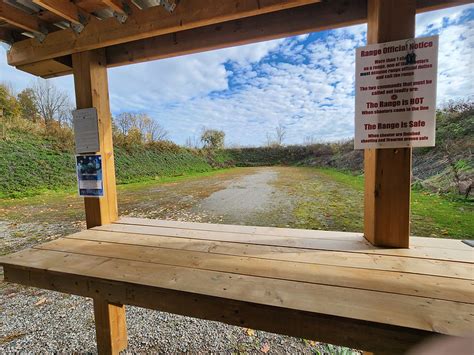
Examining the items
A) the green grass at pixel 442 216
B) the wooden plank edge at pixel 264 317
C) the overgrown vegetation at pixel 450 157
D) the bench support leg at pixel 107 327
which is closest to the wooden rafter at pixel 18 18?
the wooden plank edge at pixel 264 317

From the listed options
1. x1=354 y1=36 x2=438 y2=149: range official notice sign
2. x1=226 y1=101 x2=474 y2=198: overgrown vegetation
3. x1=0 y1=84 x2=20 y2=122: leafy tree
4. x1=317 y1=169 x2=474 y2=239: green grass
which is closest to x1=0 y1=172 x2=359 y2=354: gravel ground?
x1=354 y1=36 x2=438 y2=149: range official notice sign

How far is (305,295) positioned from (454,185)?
19.0ft

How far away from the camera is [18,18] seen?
53.6 inches

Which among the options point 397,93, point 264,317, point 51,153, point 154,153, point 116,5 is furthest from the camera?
point 154,153

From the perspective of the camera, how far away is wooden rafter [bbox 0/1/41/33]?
4.19ft

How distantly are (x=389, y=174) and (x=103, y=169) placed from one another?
1.89 m

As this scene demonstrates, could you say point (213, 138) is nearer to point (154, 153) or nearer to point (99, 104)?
point (154, 153)

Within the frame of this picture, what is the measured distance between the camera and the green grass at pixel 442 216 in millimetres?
3060

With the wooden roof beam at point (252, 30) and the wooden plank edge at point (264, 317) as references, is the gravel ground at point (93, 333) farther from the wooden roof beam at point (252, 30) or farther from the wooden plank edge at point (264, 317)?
the wooden roof beam at point (252, 30)

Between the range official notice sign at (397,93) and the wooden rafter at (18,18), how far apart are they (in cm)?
199

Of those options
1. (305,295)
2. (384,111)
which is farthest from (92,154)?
(384,111)

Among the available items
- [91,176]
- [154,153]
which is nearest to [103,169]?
[91,176]

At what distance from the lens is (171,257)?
1169 millimetres

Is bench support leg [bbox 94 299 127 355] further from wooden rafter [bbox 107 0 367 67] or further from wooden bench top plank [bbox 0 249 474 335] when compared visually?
wooden rafter [bbox 107 0 367 67]
